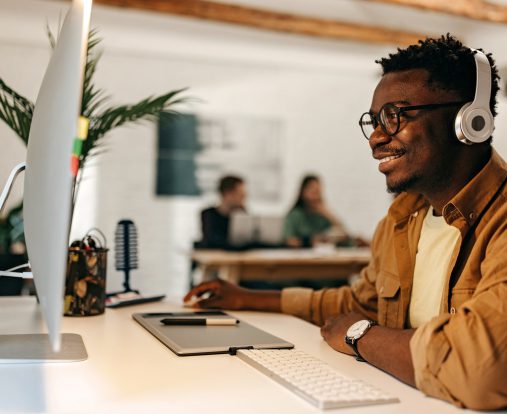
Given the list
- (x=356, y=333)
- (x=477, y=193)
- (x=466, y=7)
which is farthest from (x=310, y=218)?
(x=356, y=333)

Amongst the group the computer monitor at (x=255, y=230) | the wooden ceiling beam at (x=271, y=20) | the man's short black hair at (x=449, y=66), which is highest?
the wooden ceiling beam at (x=271, y=20)

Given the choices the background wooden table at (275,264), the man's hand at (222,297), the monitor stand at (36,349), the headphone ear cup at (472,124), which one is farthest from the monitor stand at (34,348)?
the background wooden table at (275,264)

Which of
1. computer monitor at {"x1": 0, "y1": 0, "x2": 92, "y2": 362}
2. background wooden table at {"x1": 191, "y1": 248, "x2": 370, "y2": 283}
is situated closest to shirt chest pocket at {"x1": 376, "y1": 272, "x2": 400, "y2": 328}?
computer monitor at {"x1": 0, "y1": 0, "x2": 92, "y2": 362}

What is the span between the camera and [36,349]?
1279 mm

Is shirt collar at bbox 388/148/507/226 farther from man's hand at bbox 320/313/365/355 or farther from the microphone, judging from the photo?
the microphone

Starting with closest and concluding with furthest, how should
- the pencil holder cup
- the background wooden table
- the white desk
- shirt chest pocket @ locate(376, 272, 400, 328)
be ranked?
the white desk, shirt chest pocket @ locate(376, 272, 400, 328), the pencil holder cup, the background wooden table

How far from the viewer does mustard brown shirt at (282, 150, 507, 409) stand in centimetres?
98

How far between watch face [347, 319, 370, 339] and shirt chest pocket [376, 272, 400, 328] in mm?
271

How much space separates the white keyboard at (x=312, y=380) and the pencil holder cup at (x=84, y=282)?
24.4 inches

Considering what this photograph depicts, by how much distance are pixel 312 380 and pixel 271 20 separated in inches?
198

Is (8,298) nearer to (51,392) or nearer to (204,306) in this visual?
(204,306)

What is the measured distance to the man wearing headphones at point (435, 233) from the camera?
40.9 inches

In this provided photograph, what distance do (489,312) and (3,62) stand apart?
19.5 ft

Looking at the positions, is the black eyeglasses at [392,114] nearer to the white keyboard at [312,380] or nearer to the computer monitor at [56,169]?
the white keyboard at [312,380]
